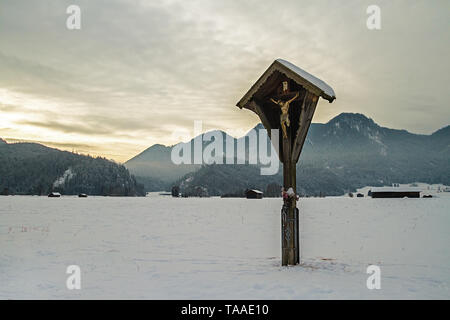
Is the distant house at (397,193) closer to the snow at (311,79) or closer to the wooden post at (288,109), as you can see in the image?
the wooden post at (288,109)

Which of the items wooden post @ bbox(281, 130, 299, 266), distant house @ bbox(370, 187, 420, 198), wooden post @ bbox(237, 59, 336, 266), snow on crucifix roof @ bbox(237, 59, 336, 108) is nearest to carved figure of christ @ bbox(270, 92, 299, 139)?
wooden post @ bbox(237, 59, 336, 266)

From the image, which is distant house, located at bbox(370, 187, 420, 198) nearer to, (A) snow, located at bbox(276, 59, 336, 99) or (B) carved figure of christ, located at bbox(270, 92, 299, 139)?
(A) snow, located at bbox(276, 59, 336, 99)

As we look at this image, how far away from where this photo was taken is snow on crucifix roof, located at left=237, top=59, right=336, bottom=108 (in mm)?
9773

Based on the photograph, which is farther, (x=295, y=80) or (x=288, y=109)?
(x=288, y=109)

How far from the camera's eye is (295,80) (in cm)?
1010

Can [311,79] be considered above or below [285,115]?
above

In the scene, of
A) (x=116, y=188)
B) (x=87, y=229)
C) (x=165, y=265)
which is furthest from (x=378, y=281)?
(x=116, y=188)

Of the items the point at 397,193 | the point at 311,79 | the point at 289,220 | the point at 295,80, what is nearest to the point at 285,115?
the point at 295,80

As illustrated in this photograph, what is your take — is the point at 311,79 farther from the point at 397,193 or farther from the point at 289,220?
the point at 397,193

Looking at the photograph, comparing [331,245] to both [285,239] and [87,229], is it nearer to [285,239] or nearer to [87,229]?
[285,239]

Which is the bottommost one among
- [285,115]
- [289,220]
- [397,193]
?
[397,193]

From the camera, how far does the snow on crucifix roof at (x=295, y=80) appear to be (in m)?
9.77

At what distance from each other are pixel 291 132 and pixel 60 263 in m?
7.80
